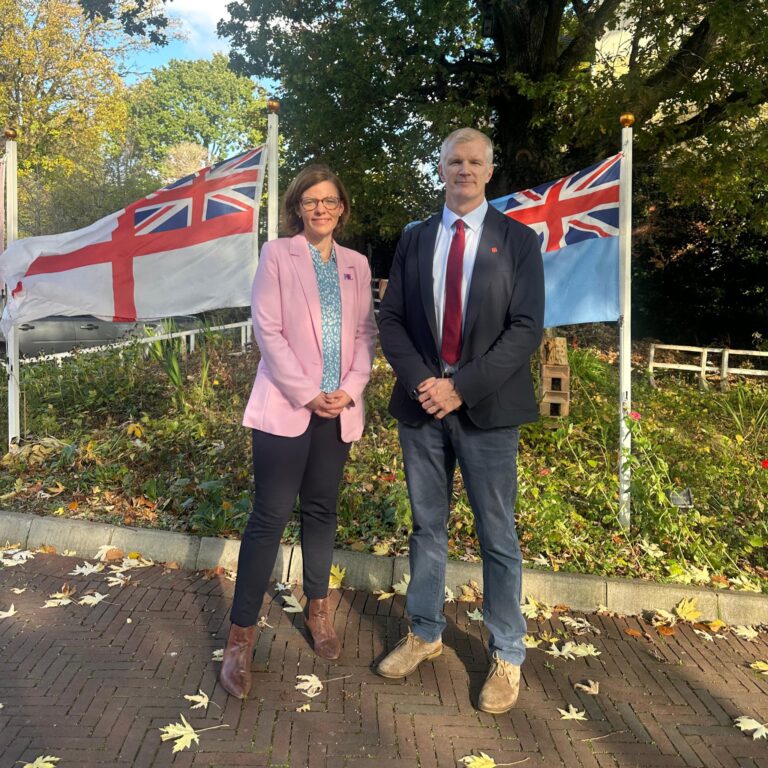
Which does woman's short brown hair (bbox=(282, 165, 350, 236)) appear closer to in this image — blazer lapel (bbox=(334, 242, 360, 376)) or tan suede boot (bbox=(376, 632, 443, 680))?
blazer lapel (bbox=(334, 242, 360, 376))

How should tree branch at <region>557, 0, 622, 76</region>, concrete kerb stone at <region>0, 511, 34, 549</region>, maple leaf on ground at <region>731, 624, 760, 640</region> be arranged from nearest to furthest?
maple leaf on ground at <region>731, 624, 760, 640</region>, concrete kerb stone at <region>0, 511, 34, 549</region>, tree branch at <region>557, 0, 622, 76</region>

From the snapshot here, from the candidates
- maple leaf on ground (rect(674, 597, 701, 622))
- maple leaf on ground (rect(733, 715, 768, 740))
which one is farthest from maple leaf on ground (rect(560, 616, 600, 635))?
maple leaf on ground (rect(733, 715, 768, 740))

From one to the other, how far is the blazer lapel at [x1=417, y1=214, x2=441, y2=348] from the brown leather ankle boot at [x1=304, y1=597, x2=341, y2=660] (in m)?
1.38

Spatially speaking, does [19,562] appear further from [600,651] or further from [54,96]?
[54,96]

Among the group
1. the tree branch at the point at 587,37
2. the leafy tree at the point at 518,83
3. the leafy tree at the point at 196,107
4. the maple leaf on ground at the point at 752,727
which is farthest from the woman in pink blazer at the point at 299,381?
the leafy tree at the point at 196,107

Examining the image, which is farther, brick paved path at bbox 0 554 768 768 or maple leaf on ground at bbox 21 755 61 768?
brick paved path at bbox 0 554 768 768

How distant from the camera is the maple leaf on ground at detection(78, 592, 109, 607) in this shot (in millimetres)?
3623

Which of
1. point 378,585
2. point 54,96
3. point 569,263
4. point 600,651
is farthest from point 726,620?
point 54,96

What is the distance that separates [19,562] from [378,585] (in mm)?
2205

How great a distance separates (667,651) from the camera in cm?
328

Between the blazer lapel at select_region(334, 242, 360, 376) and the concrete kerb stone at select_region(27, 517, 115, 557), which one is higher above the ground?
the blazer lapel at select_region(334, 242, 360, 376)

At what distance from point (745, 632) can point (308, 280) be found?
2.80 metres

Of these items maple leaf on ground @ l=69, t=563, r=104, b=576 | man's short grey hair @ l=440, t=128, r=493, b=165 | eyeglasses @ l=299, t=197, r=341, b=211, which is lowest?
maple leaf on ground @ l=69, t=563, r=104, b=576

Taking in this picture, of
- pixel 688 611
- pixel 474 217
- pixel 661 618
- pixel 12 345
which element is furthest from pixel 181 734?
pixel 12 345
